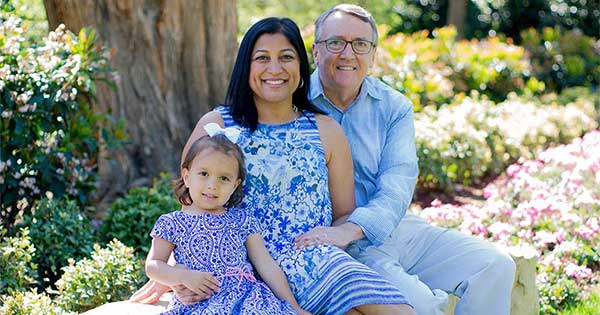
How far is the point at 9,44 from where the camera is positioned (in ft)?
15.8

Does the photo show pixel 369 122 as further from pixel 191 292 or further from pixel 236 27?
pixel 236 27

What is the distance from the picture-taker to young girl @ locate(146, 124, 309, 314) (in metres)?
2.98

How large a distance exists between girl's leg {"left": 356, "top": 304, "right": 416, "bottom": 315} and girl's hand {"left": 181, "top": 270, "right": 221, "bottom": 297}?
1.75 ft

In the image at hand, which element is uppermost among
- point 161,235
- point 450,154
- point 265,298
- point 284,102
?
point 284,102

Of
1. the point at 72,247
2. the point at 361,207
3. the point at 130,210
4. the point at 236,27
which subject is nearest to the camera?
the point at 361,207

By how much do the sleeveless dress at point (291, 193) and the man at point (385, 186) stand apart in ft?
0.74

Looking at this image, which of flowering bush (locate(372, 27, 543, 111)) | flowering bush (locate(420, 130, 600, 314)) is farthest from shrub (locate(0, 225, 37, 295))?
flowering bush (locate(372, 27, 543, 111))


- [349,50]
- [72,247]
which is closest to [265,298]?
[349,50]

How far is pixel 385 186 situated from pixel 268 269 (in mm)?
768

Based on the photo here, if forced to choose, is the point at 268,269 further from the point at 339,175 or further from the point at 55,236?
the point at 55,236

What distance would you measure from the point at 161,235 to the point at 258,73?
0.77 meters

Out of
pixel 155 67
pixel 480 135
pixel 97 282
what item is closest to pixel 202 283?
pixel 97 282

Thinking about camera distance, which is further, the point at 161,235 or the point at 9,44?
the point at 9,44

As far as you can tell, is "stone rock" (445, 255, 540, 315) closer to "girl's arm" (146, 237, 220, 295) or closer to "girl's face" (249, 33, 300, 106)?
"girl's face" (249, 33, 300, 106)
